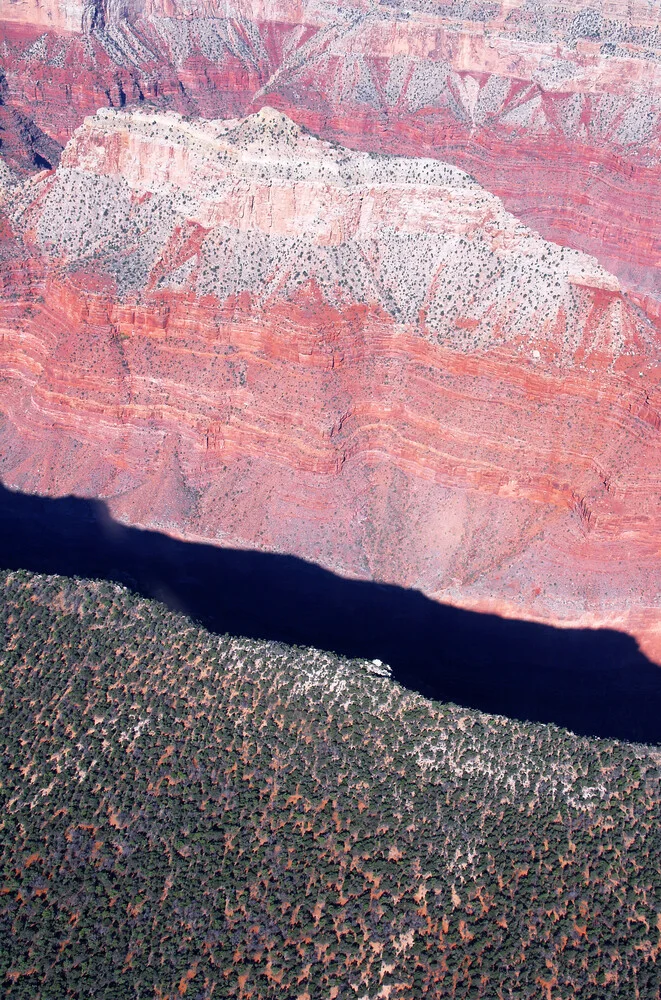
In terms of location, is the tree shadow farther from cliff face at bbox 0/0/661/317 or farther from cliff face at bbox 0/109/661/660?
cliff face at bbox 0/0/661/317

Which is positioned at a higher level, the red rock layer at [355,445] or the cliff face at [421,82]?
the cliff face at [421,82]

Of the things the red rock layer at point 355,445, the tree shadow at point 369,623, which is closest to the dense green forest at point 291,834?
the tree shadow at point 369,623

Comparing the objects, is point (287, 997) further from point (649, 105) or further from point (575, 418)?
point (649, 105)

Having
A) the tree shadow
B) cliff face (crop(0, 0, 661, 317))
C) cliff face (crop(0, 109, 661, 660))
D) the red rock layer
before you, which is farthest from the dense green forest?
cliff face (crop(0, 0, 661, 317))

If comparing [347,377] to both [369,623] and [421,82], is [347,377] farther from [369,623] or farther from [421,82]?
[421,82]

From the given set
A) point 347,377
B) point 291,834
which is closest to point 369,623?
point 347,377

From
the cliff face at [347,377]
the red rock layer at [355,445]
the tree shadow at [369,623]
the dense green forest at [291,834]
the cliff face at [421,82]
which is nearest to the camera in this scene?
the dense green forest at [291,834]

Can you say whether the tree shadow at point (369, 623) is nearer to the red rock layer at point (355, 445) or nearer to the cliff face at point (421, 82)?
the red rock layer at point (355, 445)

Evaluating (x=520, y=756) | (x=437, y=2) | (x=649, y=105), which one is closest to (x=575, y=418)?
(x=520, y=756)
